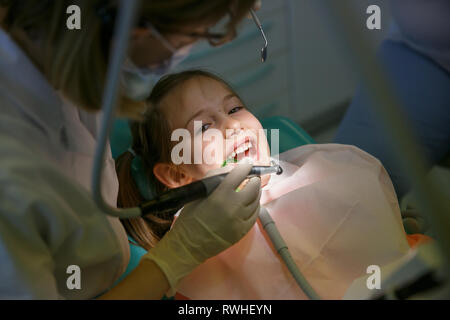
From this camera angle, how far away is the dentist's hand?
96 centimetres

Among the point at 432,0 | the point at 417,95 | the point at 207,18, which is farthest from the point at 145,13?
the point at 417,95

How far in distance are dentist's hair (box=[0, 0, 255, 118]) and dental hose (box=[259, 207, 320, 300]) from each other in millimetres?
426

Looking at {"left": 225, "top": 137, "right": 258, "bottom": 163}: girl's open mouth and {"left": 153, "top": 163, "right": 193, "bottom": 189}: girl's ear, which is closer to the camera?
{"left": 225, "top": 137, "right": 258, "bottom": 163}: girl's open mouth

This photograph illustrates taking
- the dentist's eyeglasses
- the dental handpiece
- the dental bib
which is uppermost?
the dentist's eyeglasses

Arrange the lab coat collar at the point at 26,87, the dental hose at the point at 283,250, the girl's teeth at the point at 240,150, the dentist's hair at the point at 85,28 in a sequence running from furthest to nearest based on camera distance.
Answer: the girl's teeth at the point at 240,150
the dental hose at the point at 283,250
the lab coat collar at the point at 26,87
the dentist's hair at the point at 85,28

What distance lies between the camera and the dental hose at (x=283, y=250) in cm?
95

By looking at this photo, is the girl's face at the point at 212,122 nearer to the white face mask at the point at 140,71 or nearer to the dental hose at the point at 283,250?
the dental hose at the point at 283,250

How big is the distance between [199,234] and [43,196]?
32 cm

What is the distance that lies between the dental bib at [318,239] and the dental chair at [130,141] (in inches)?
10.0

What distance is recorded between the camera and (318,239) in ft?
3.58

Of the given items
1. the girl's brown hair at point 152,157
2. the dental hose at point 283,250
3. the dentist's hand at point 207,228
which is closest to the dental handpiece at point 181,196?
the dentist's hand at point 207,228

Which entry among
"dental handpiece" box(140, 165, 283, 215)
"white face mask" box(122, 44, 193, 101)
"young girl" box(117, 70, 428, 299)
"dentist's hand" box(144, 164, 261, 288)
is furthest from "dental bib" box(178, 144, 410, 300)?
"white face mask" box(122, 44, 193, 101)

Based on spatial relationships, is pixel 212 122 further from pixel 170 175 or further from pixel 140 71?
pixel 140 71

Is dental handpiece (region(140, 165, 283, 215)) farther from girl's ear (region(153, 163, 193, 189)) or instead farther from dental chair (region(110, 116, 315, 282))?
dental chair (region(110, 116, 315, 282))
